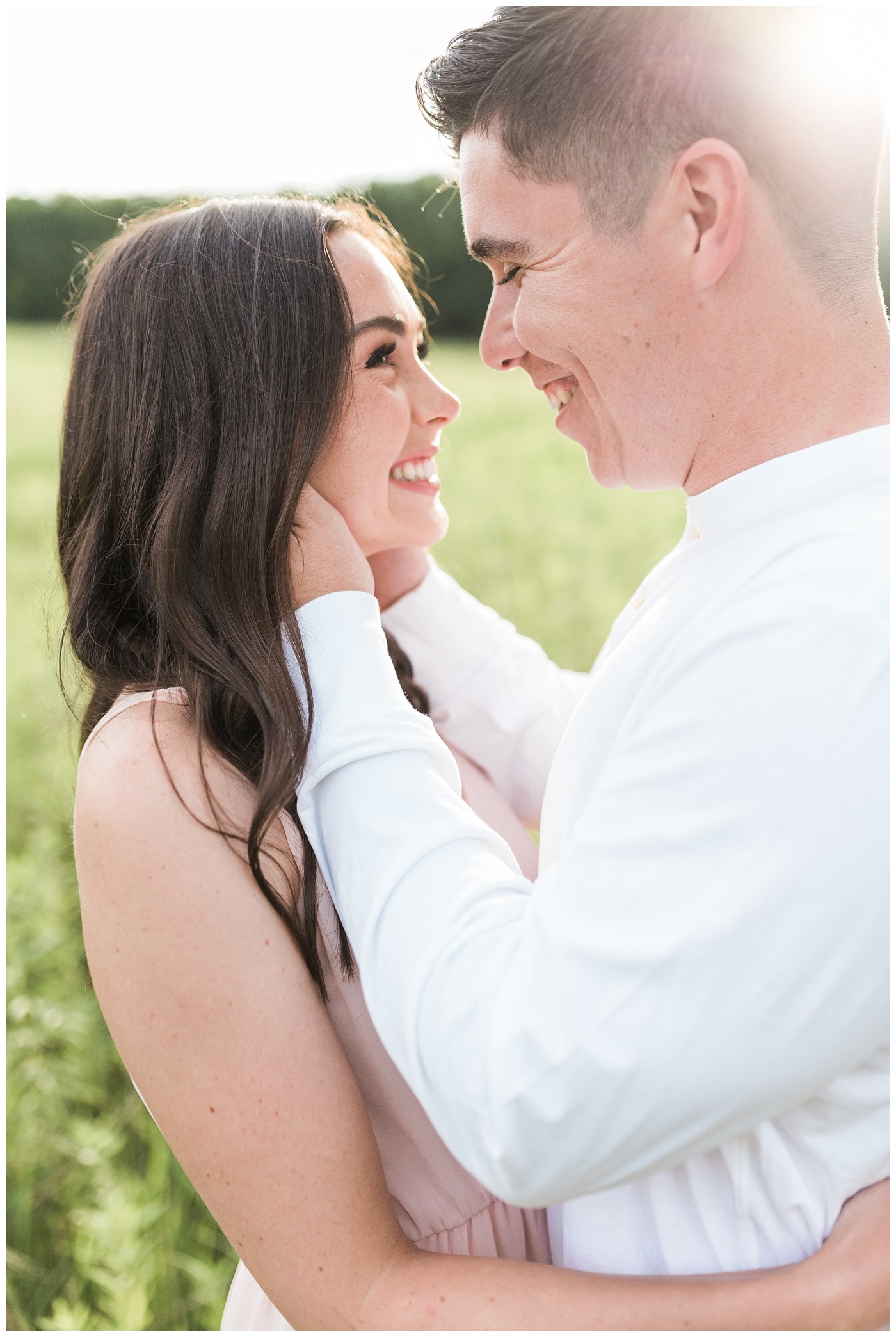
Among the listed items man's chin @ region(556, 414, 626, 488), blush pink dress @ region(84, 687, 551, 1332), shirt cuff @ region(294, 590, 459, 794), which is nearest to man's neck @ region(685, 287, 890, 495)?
man's chin @ region(556, 414, 626, 488)

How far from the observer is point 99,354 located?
207cm

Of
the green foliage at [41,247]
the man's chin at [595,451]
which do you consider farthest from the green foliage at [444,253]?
the man's chin at [595,451]

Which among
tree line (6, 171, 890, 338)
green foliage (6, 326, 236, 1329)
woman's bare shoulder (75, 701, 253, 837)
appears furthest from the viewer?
tree line (6, 171, 890, 338)

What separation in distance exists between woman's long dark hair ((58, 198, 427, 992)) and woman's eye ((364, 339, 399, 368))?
103 mm

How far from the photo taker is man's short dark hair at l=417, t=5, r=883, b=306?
61.6 inches

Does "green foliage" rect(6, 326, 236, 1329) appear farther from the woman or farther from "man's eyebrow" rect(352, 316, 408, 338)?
"man's eyebrow" rect(352, 316, 408, 338)

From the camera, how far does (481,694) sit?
8.97 feet

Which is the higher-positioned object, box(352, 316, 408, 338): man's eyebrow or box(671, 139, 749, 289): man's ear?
box(671, 139, 749, 289): man's ear

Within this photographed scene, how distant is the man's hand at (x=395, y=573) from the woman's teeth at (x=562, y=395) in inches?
31.5

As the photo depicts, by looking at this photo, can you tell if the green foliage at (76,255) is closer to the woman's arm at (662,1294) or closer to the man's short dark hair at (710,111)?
the man's short dark hair at (710,111)

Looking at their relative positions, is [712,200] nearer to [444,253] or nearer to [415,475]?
[415,475]

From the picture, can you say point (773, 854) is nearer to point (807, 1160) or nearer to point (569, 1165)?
point (569, 1165)

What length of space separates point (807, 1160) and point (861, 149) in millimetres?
1539

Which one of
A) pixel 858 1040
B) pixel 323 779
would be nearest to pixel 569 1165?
pixel 858 1040
